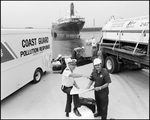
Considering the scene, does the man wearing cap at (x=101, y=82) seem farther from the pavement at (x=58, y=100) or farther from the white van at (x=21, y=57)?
the white van at (x=21, y=57)

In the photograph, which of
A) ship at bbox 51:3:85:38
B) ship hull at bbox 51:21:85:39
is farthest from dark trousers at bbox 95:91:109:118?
ship hull at bbox 51:21:85:39

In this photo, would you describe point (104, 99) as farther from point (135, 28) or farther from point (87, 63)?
point (87, 63)

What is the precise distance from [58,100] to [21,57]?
84.7 inches

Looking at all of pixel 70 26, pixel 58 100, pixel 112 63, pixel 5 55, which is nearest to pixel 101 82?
pixel 58 100

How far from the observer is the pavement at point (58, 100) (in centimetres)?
406

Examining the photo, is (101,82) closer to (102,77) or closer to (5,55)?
(102,77)

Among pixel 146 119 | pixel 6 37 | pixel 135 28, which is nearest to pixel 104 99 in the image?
pixel 146 119

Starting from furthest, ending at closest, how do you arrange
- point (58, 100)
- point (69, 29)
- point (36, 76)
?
1. point (69, 29)
2. point (36, 76)
3. point (58, 100)

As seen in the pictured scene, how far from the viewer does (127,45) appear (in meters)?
7.00

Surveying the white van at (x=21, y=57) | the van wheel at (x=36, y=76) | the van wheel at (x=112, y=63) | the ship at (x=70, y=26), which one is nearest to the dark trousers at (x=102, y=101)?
the white van at (x=21, y=57)

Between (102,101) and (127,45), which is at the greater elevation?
(127,45)

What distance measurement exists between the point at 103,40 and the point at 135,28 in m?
2.87

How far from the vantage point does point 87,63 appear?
10.2 meters

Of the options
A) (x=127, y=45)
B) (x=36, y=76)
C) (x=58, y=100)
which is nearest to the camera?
(x=58, y=100)
